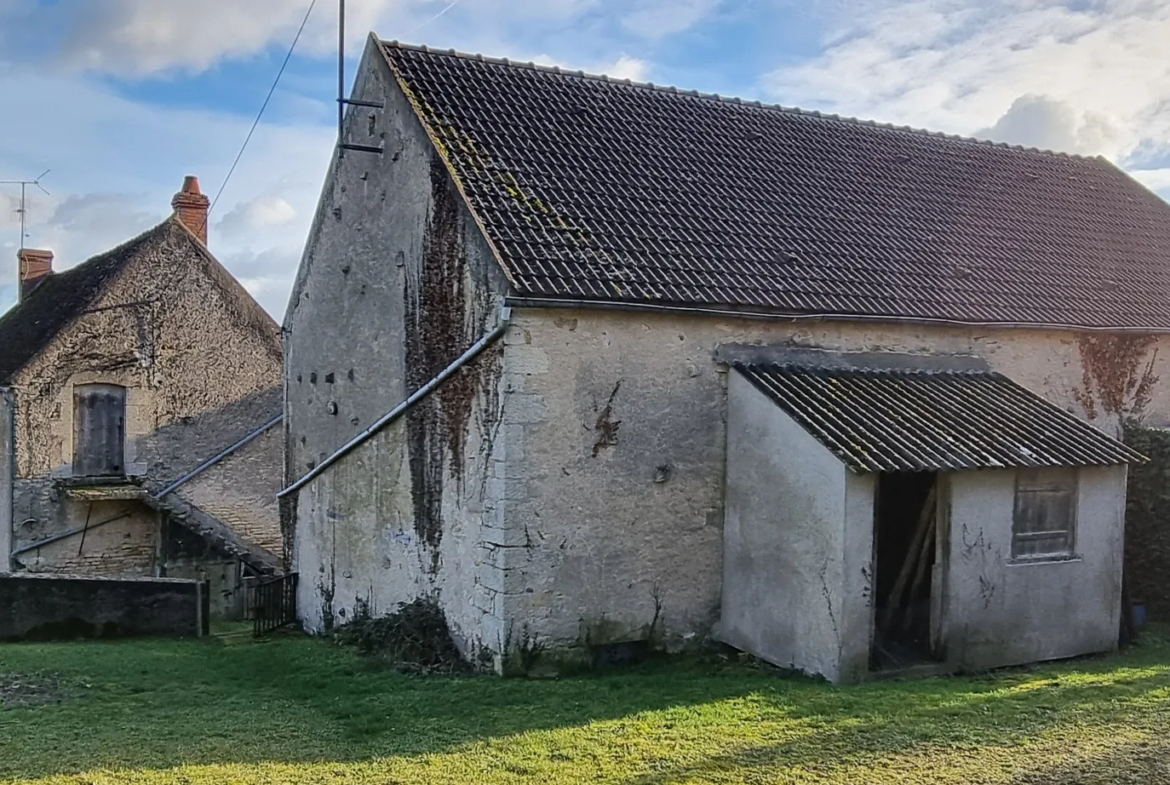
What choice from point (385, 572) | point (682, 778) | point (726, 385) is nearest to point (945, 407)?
point (726, 385)

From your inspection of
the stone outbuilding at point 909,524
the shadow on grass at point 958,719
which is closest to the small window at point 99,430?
the stone outbuilding at point 909,524

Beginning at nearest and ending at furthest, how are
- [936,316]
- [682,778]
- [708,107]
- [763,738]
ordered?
1. [682,778]
2. [763,738]
3. [936,316]
4. [708,107]

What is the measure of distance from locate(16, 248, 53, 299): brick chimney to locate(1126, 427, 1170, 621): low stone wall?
2340cm

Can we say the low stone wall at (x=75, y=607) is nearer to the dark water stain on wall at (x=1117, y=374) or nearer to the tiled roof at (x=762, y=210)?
the tiled roof at (x=762, y=210)

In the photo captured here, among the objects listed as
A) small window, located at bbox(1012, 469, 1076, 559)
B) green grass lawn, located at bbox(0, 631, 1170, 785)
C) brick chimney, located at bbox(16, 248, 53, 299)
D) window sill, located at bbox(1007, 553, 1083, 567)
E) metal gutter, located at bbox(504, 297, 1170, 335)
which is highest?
brick chimney, located at bbox(16, 248, 53, 299)

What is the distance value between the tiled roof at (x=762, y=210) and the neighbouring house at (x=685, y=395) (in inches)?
2.3

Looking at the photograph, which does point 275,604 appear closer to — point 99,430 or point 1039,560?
point 99,430

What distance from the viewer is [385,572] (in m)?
13.1

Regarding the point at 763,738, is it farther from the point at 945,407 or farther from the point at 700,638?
the point at 945,407

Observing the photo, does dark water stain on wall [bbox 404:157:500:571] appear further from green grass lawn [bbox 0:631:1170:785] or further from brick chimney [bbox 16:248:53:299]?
brick chimney [bbox 16:248:53:299]

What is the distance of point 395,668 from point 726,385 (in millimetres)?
4928

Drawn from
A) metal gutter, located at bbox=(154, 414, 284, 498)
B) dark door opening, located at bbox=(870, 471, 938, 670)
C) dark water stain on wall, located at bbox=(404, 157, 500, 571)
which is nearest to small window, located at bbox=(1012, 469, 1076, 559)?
dark door opening, located at bbox=(870, 471, 938, 670)

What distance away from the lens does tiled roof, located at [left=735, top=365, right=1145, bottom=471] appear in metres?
10.4

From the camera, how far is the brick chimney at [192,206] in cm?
2281
